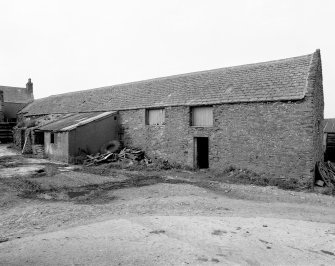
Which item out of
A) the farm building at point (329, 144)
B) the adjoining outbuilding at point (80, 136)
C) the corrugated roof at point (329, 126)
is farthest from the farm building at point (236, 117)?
the corrugated roof at point (329, 126)

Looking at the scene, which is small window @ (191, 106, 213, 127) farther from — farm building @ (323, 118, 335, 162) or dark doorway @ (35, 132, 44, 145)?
farm building @ (323, 118, 335, 162)

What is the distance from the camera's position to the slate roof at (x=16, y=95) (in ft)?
153

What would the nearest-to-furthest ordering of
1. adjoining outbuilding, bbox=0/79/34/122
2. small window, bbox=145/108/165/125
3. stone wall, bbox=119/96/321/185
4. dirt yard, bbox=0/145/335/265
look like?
dirt yard, bbox=0/145/335/265 < stone wall, bbox=119/96/321/185 < small window, bbox=145/108/165/125 < adjoining outbuilding, bbox=0/79/34/122

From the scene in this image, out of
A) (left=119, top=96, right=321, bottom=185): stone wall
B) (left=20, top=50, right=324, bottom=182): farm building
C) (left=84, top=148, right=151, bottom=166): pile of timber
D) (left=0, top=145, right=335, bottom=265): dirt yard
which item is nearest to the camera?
(left=0, top=145, right=335, bottom=265): dirt yard

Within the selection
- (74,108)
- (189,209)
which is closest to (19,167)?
(74,108)

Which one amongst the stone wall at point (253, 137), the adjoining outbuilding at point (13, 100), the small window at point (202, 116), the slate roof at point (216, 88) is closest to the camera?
the stone wall at point (253, 137)

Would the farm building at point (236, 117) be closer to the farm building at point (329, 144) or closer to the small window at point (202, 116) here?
the small window at point (202, 116)

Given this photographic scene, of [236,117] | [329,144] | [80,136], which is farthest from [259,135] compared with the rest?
[329,144]

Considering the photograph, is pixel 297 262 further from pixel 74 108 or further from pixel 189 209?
pixel 74 108

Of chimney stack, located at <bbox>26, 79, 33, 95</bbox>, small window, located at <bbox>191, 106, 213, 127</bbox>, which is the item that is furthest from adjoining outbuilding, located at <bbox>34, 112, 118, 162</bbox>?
chimney stack, located at <bbox>26, 79, 33, 95</bbox>

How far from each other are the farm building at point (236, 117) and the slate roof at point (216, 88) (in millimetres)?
58

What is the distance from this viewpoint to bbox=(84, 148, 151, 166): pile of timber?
19.8 m

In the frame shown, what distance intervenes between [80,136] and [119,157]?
3.20 m

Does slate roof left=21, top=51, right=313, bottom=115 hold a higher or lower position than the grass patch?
higher
